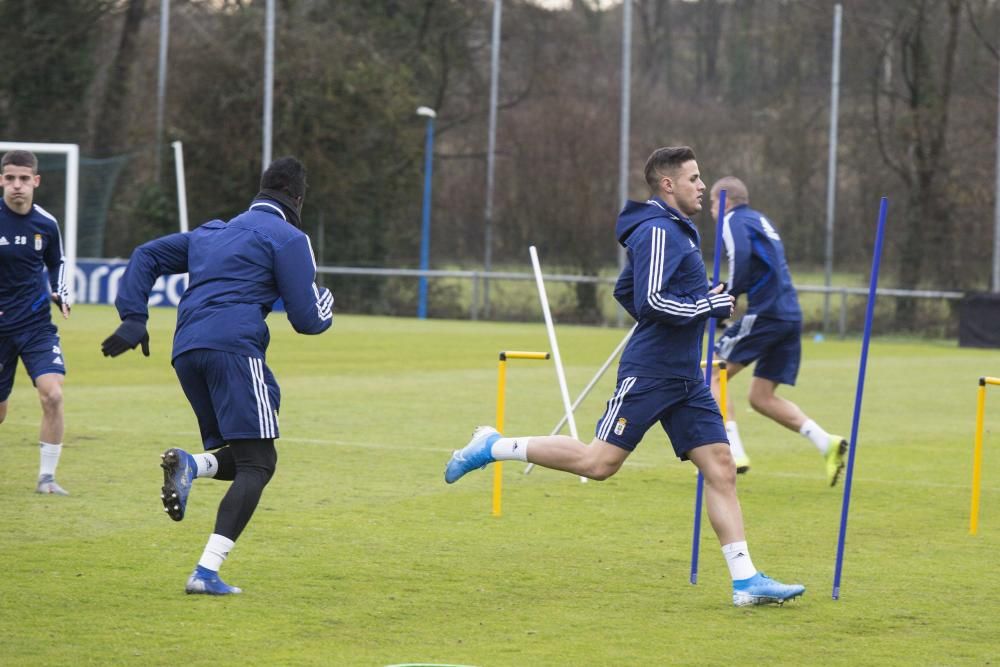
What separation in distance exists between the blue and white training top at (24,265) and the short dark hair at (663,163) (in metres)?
4.64

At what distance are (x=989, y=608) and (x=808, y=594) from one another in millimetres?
844

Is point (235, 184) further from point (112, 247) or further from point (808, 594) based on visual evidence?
point (808, 594)

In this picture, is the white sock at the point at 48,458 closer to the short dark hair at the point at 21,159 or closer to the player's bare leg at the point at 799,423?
the short dark hair at the point at 21,159

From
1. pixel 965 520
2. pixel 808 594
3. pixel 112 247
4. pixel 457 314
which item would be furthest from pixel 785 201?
pixel 808 594

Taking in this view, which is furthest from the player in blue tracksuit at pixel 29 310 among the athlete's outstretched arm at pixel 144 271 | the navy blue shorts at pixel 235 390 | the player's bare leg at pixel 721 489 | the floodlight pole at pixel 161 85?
the floodlight pole at pixel 161 85

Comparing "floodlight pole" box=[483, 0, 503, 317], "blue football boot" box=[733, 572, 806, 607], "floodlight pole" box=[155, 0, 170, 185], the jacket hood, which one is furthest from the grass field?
"floodlight pole" box=[155, 0, 170, 185]

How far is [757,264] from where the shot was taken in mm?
12016

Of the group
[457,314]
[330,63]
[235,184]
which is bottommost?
[457,314]

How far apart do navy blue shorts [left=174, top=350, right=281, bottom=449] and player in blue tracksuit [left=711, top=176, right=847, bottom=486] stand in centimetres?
531

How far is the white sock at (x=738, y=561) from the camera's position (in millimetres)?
7312

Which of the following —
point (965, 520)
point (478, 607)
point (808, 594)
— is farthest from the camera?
point (965, 520)

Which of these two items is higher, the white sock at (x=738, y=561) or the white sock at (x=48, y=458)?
the white sock at (x=738, y=561)

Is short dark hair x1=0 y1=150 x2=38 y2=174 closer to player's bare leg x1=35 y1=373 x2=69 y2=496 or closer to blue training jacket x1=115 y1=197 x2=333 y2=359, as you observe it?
player's bare leg x1=35 y1=373 x2=69 y2=496

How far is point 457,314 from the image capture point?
38.9 meters
